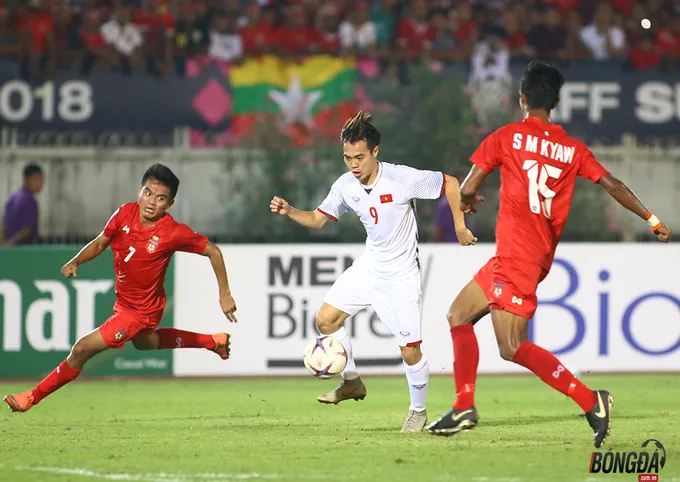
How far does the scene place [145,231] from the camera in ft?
27.9

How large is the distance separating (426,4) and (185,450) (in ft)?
39.0

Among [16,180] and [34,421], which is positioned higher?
[16,180]

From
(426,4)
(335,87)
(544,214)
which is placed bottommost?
(544,214)

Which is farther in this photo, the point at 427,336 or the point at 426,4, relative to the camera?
the point at 426,4

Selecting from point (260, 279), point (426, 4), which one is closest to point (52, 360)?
point (260, 279)

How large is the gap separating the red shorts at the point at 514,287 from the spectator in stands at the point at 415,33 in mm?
9870

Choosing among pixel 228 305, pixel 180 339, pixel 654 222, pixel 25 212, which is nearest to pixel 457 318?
pixel 654 222

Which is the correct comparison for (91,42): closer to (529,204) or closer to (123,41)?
(123,41)

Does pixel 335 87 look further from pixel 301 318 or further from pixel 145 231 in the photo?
pixel 145 231

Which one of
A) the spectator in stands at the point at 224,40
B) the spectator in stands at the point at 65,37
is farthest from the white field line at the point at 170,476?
the spectator in stands at the point at 224,40

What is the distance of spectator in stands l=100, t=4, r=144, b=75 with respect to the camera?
53.8 ft

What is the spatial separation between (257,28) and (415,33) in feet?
7.29

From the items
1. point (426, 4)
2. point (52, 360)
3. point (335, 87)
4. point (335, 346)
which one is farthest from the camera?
point (426, 4)

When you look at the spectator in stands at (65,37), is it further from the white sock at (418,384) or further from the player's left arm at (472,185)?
the player's left arm at (472,185)
